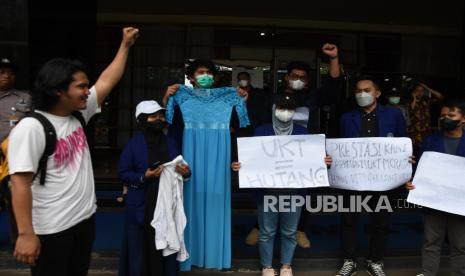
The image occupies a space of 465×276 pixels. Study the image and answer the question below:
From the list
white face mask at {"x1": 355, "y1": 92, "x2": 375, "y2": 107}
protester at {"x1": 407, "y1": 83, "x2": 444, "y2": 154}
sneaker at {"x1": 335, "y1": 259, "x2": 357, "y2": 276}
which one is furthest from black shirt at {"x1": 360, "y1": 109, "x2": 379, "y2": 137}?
protester at {"x1": 407, "y1": 83, "x2": 444, "y2": 154}

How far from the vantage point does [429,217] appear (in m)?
4.16

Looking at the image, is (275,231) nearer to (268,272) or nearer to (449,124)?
(268,272)

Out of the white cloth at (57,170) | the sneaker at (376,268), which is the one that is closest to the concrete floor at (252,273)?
the sneaker at (376,268)

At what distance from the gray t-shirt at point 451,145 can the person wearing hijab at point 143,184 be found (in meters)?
2.19

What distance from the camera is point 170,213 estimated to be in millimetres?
3854

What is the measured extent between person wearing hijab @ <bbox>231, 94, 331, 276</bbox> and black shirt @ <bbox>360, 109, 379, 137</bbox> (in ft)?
1.42

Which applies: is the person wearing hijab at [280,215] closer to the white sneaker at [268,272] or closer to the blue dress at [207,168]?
the white sneaker at [268,272]

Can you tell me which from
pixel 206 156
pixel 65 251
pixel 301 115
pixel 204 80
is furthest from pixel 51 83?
pixel 301 115

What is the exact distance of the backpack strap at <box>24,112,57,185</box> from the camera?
2457 mm

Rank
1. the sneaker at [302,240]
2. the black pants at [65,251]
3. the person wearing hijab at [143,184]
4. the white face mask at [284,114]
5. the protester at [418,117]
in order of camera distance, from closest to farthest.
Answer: the black pants at [65,251]
the person wearing hijab at [143,184]
the white face mask at [284,114]
the sneaker at [302,240]
the protester at [418,117]

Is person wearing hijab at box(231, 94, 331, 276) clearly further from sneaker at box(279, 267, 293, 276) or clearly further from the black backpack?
the black backpack

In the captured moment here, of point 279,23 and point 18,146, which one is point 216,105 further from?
point 279,23

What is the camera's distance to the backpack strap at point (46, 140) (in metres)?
2.46

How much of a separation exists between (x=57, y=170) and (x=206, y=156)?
191 centimetres
